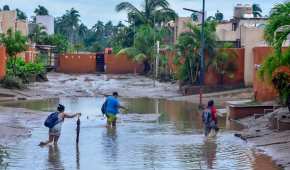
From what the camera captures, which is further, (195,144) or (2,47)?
(2,47)

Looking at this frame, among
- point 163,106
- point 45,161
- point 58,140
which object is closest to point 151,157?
point 45,161

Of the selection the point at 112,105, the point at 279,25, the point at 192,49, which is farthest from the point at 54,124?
the point at 192,49

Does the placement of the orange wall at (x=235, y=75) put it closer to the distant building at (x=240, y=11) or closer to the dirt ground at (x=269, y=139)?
the dirt ground at (x=269, y=139)

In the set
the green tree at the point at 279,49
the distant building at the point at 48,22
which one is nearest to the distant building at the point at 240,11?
the green tree at the point at 279,49

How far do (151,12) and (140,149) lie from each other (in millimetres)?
Result: 53127

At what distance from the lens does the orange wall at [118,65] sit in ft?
244

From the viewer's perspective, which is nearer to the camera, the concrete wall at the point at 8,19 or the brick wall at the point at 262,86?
the brick wall at the point at 262,86

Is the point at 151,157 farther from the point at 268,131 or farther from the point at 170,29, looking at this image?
the point at 170,29

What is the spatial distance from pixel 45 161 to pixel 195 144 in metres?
5.03

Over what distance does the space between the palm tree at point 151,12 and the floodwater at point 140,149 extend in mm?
41425

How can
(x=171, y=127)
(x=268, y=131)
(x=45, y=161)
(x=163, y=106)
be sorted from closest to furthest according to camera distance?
(x=45, y=161) → (x=268, y=131) → (x=171, y=127) → (x=163, y=106)

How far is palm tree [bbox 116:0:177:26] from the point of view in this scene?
235ft

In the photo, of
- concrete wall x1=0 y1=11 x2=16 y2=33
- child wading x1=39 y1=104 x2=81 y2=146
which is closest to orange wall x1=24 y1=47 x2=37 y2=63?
concrete wall x1=0 y1=11 x2=16 y2=33

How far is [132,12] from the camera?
72688mm
